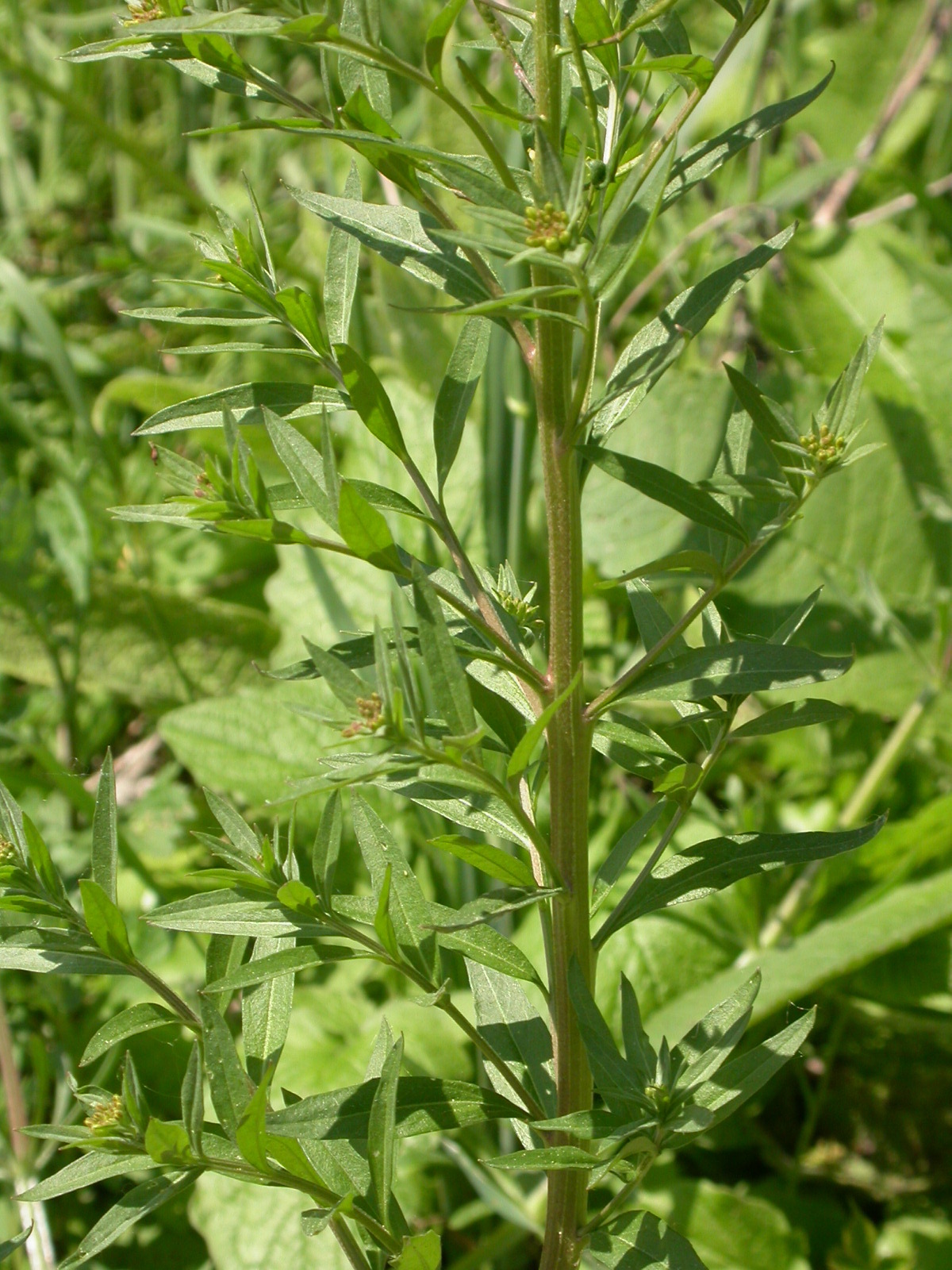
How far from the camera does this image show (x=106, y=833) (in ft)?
2.62

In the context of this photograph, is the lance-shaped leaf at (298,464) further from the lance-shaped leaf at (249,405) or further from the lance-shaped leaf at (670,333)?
the lance-shaped leaf at (670,333)

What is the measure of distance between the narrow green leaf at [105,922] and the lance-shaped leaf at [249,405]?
0.29 meters

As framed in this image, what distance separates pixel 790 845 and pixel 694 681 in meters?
0.14

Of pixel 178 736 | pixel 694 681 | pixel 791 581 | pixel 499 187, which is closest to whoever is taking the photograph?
pixel 499 187

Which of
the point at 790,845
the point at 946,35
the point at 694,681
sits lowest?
the point at 790,845

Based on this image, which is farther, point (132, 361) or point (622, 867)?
point (132, 361)

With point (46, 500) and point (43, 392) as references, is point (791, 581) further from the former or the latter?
point (43, 392)

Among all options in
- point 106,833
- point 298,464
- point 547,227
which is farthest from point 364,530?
point 106,833

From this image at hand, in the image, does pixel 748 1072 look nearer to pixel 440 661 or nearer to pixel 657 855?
pixel 657 855

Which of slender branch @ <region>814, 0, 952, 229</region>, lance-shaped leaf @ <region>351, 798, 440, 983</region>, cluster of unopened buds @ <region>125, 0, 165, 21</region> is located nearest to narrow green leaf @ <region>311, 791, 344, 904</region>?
lance-shaped leaf @ <region>351, 798, 440, 983</region>

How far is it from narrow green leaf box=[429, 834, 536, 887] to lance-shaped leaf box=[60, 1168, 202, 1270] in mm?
258

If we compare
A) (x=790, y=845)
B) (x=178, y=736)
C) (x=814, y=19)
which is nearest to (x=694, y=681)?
(x=790, y=845)

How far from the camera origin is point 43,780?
73.4 inches

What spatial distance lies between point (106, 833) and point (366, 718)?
0.90 feet
